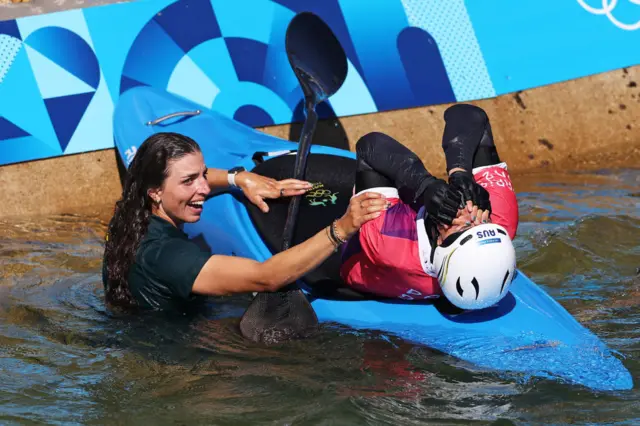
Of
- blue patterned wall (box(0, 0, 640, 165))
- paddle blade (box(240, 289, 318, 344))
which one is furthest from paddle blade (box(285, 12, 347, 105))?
paddle blade (box(240, 289, 318, 344))

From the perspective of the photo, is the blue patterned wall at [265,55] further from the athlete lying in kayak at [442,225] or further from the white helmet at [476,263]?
the white helmet at [476,263]

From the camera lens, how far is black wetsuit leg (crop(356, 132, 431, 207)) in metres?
3.25

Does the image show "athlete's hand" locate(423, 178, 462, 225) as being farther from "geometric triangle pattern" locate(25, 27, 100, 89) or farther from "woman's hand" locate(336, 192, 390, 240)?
"geometric triangle pattern" locate(25, 27, 100, 89)

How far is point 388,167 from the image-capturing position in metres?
3.35

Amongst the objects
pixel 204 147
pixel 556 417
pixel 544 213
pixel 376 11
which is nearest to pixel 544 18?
pixel 376 11

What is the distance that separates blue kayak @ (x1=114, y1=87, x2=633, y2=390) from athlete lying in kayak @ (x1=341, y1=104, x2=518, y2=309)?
0.12 meters

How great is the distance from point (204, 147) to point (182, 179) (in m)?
1.18

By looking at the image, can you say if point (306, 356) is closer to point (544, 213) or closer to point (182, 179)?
point (182, 179)

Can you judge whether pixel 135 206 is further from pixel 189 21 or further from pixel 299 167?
pixel 189 21

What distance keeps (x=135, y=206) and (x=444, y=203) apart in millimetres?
1244

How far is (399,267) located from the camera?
312 cm

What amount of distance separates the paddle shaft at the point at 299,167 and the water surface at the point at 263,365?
431 millimetres

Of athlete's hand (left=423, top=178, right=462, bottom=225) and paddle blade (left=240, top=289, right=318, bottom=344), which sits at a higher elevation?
athlete's hand (left=423, top=178, right=462, bottom=225)

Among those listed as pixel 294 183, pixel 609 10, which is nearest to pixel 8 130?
pixel 294 183
